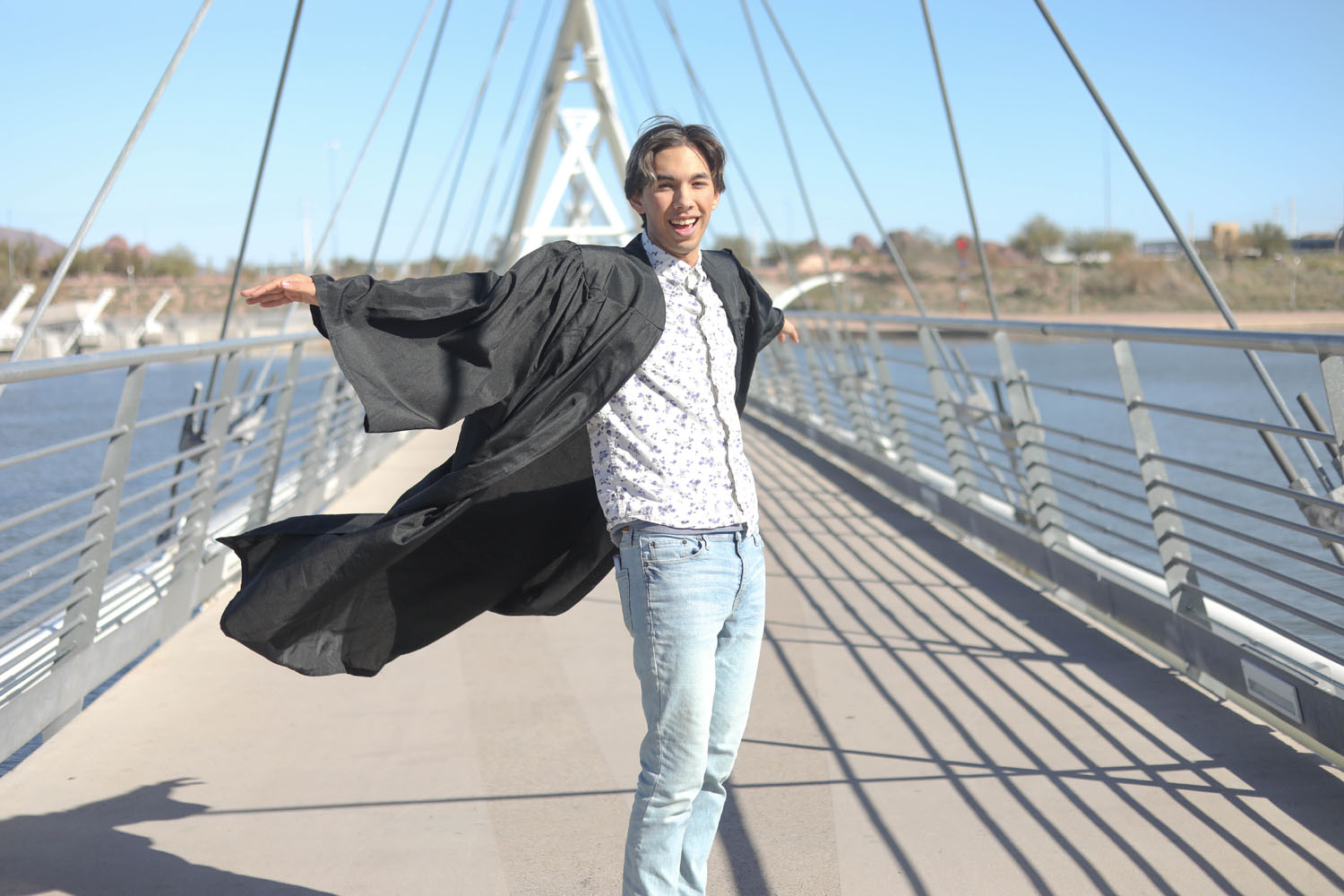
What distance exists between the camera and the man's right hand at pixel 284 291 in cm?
238

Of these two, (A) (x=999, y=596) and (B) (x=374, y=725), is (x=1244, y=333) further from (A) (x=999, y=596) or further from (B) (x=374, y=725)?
(B) (x=374, y=725)

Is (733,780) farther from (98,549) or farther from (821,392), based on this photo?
(821,392)

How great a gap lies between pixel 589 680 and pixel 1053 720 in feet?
4.97

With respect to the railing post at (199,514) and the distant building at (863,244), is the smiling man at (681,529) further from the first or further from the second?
the distant building at (863,244)

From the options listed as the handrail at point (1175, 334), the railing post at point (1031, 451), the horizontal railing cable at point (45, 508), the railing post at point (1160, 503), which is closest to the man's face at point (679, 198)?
the handrail at point (1175, 334)

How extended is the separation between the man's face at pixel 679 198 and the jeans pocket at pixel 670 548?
559 mm

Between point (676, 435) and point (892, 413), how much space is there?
22.6 ft

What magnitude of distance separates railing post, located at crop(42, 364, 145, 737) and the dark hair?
2.22 meters

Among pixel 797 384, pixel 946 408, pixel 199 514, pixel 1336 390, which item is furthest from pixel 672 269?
pixel 797 384

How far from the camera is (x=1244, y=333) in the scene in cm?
386

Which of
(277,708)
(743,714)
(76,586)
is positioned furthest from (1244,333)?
(76,586)

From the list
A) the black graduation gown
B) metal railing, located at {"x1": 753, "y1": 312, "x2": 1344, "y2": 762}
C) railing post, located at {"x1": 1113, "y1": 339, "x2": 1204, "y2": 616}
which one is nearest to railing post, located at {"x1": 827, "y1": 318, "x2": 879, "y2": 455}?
metal railing, located at {"x1": 753, "y1": 312, "x2": 1344, "y2": 762}

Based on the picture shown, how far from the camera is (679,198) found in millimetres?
2471

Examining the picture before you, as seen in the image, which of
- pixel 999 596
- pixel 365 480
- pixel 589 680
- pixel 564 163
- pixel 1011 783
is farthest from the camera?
pixel 564 163
